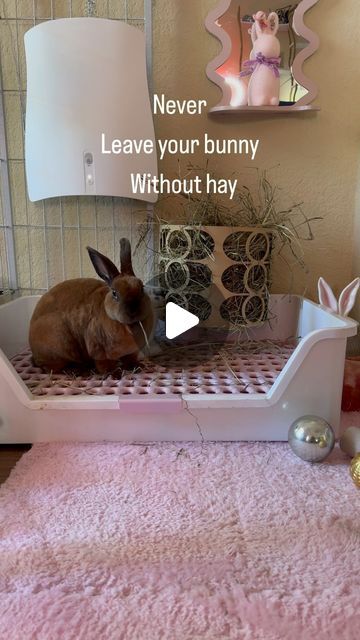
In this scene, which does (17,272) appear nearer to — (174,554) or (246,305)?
(246,305)

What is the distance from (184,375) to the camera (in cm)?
86

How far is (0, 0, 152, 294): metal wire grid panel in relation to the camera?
1.05m

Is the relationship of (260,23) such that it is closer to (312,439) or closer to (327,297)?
(327,297)

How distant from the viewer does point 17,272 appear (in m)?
1.16

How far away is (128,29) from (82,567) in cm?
99

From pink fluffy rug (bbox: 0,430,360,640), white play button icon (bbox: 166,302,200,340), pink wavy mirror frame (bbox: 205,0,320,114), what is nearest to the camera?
pink fluffy rug (bbox: 0,430,360,640)

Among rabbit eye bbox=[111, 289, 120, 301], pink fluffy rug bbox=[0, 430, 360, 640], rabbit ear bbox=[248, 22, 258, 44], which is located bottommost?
pink fluffy rug bbox=[0, 430, 360, 640]

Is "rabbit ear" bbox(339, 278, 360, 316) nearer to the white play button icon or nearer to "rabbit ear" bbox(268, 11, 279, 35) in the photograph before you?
the white play button icon

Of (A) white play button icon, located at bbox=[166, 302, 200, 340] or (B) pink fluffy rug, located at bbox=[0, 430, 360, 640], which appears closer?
(B) pink fluffy rug, located at bbox=[0, 430, 360, 640]

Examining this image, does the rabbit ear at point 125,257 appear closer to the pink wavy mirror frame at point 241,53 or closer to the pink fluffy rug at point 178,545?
the pink fluffy rug at point 178,545

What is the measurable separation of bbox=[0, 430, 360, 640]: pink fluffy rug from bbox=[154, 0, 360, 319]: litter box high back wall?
2.02ft

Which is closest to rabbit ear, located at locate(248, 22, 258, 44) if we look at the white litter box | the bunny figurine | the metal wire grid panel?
the bunny figurine

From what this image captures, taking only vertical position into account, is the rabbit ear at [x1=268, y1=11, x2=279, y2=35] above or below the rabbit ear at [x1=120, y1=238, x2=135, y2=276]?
above

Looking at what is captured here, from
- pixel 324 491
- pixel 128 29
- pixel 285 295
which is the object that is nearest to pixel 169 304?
pixel 285 295
